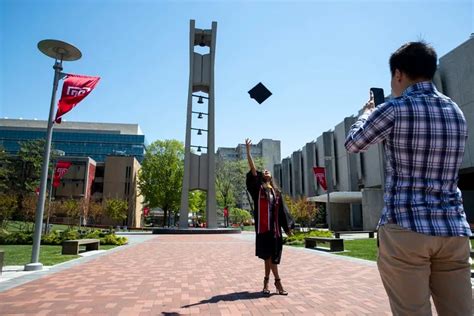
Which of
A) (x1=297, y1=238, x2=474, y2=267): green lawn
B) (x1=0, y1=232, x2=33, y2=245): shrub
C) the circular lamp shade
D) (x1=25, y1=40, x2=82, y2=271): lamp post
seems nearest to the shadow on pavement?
(x1=25, y1=40, x2=82, y2=271): lamp post

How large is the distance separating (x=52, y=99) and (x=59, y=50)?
133cm

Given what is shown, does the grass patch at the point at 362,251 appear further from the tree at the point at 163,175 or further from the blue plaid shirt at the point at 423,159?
the tree at the point at 163,175

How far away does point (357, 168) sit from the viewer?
44.9m

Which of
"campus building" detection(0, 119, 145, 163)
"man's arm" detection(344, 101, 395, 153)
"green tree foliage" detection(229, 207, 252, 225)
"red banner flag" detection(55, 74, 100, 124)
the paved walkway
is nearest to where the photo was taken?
"man's arm" detection(344, 101, 395, 153)

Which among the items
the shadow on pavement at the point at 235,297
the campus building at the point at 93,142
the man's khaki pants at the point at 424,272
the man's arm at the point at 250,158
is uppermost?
the campus building at the point at 93,142

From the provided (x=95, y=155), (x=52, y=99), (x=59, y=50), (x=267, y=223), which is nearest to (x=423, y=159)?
(x=267, y=223)

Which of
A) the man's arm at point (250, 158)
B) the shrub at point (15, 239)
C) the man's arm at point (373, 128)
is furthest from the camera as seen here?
the shrub at point (15, 239)

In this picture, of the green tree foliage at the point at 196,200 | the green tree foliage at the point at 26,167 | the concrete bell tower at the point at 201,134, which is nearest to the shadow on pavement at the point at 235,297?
the concrete bell tower at the point at 201,134

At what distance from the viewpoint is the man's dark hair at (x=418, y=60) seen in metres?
2.01

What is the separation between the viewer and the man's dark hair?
2.01 m

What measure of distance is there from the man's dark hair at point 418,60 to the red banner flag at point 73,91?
9006mm

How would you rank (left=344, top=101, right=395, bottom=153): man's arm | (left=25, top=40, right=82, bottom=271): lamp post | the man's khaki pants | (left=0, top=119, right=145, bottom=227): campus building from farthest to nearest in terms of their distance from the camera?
(left=0, top=119, right=145, bottom=227): campus building, (left=25, top=40, right=82, bottom=271): lamp post, (left=344, top=101, right=395, bottom=153): man's arm, the man's khaki pants

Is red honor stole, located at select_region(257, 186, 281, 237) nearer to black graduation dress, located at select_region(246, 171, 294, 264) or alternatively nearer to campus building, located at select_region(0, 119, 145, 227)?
black graduation dress, located at select_region(246, 171, 294, 264)

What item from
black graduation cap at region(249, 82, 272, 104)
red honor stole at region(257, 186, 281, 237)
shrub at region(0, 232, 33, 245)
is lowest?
shrub at region(0, 232, 33, 245)
